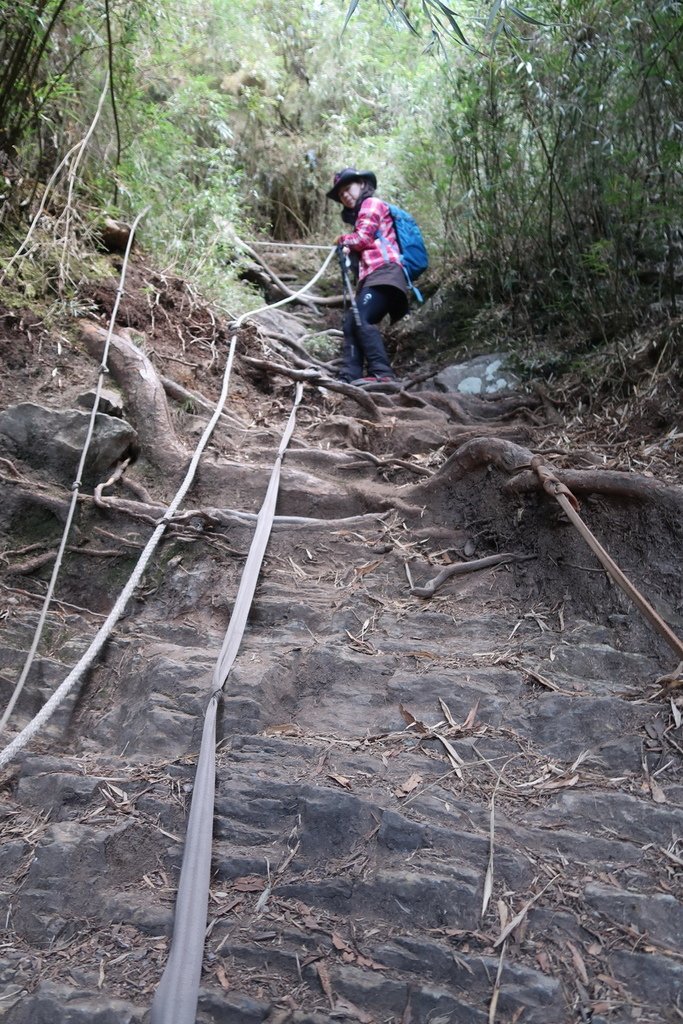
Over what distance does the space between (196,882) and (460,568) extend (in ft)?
5.48

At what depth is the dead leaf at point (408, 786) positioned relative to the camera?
2.38 metres

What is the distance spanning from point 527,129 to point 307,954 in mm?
5303

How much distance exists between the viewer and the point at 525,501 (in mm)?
3379

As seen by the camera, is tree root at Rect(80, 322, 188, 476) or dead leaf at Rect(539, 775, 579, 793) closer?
dead leaf at Rect(539, 775, 579, 793)

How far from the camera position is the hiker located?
607 cm

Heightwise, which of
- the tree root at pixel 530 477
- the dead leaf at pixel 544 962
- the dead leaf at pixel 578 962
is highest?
the tree root at pixel 530 477

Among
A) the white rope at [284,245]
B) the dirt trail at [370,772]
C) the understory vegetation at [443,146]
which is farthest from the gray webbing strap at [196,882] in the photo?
the white rope at [284,245]

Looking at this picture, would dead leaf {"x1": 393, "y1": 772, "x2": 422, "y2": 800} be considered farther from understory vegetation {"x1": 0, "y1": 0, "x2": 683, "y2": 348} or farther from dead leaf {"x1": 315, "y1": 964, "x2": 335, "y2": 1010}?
understory vegetation {"x1": 0, "y1": 0, "x2": 683, "y2": 348}

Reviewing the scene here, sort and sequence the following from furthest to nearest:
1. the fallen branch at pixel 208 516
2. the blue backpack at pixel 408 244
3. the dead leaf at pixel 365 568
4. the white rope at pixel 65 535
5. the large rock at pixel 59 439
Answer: the blue backpack at pixel 408 244
the large rock at pixel 59 439
the fallen branch at pixel 208 516
the dead leaf at pixel 365 568
the white rope at pixel 65 535

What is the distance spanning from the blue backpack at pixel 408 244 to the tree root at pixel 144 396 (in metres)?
2.52

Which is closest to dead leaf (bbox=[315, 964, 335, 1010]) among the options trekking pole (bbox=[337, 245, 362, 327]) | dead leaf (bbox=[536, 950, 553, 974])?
dead leaf (bbox=[536, 950, 553, 974])

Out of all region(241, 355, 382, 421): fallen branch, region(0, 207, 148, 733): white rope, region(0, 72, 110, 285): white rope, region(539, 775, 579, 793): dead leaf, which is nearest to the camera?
region(539, 775, 579, 793): dead leaf

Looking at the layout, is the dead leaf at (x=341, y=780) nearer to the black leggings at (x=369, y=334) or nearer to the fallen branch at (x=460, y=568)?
the fallen branch at (x=460, y=568)

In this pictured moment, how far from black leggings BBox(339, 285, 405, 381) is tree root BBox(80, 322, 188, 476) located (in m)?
2.00
